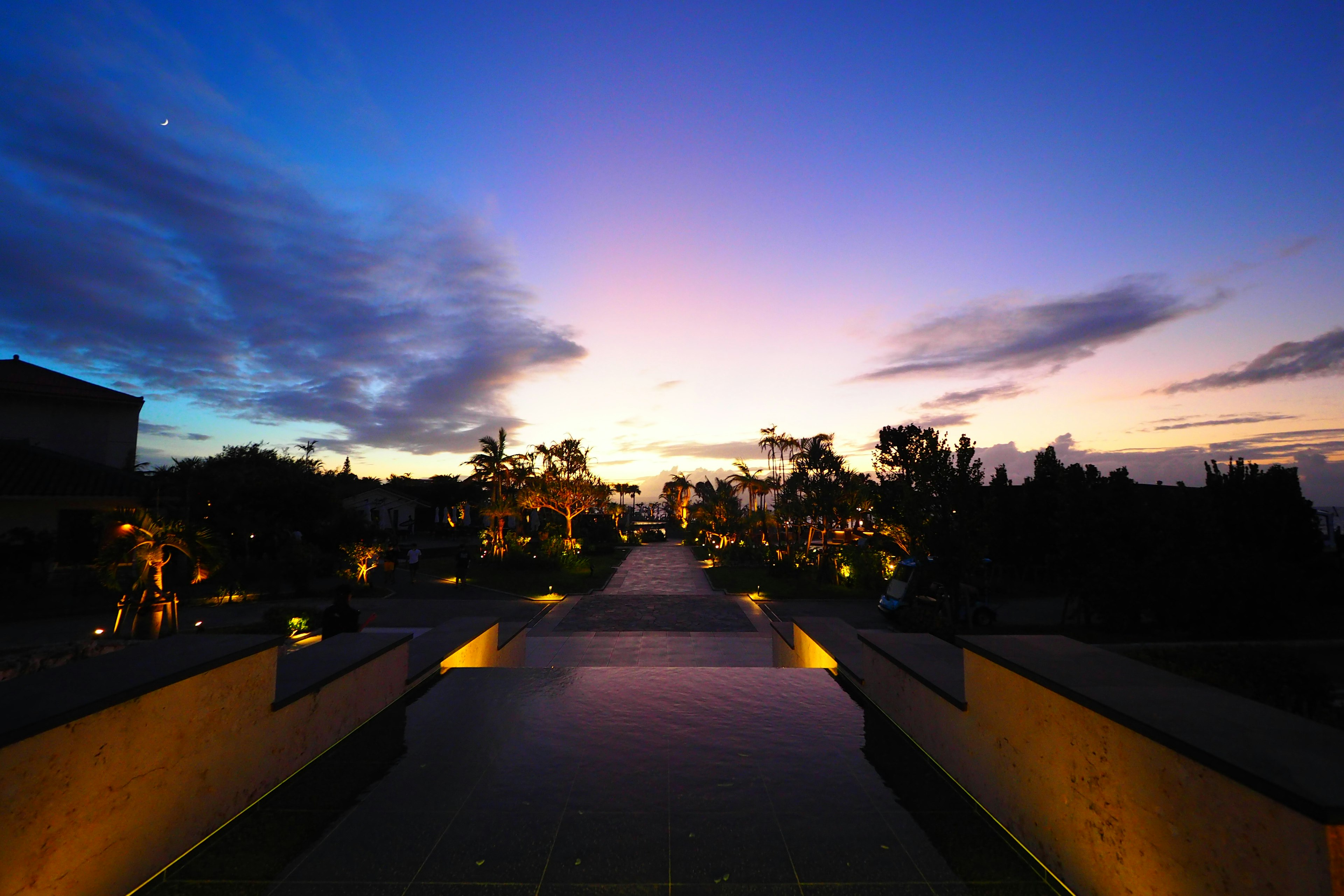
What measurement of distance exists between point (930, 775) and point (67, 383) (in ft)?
137

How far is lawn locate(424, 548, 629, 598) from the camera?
23.1 meters

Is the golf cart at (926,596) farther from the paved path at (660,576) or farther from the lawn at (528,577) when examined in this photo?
the lawn at (528,577)

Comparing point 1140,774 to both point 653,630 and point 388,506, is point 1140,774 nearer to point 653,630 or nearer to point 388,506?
point 653,630

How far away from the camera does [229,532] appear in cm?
2583

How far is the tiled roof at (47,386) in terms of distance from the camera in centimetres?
2770

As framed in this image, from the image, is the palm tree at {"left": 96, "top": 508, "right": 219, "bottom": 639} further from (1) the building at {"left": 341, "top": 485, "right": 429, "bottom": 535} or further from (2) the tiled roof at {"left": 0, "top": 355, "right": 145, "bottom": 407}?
(1) the building at {"left": 341, "top": 485, "right": 429, "bottom": 535}

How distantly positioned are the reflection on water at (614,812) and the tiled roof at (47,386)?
34.3 metres

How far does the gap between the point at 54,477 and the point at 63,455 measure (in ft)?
8.78

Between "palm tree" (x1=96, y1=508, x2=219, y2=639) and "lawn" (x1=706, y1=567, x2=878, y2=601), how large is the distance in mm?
15969

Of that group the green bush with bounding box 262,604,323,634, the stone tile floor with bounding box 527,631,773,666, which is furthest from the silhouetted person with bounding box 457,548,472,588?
the stone tile floor with bounding box 527,631,773,666

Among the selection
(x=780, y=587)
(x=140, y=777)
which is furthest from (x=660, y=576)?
(x=140, y=777)

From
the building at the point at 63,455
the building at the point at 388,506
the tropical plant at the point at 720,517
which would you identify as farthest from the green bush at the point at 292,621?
the building at the point at 388,506

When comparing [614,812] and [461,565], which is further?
[461,565]

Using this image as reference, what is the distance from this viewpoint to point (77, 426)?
29359 millimetres
